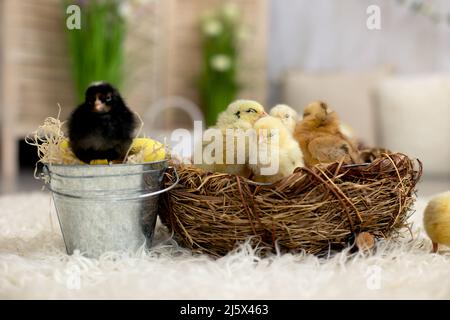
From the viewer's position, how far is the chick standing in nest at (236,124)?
960 mm

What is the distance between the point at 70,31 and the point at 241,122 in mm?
2045

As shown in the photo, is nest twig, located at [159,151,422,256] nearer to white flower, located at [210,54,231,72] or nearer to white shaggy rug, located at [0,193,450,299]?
white shaggy rug, located at [0,193,450,299]

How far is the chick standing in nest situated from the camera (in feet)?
3.15

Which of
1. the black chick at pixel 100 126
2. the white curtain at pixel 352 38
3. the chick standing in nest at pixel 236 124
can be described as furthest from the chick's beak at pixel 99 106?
the white curtain at pixel 352 38

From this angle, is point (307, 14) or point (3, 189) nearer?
point (3, 189)

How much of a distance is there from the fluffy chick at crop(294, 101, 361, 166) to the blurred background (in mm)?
1374

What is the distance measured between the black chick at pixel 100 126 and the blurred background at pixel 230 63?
1.55 m

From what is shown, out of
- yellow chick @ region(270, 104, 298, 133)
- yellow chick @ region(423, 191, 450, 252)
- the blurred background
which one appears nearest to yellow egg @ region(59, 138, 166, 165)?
yellow chick @ region(270, 104, 298, 133)

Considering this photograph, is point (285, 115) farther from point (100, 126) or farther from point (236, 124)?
point (100, 126)

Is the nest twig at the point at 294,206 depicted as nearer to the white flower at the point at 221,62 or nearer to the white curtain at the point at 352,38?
the white flower at the point at 221,62

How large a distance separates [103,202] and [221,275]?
0.78 ft
